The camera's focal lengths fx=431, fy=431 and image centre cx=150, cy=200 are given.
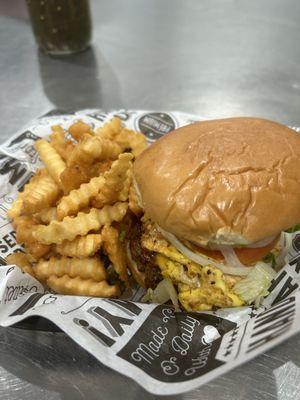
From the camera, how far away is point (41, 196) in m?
1.70

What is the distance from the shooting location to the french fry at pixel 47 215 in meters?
1.75

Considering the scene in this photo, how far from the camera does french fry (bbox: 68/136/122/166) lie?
1675 millimetres

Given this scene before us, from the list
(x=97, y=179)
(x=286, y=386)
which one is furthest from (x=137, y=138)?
(x=286, y=386)

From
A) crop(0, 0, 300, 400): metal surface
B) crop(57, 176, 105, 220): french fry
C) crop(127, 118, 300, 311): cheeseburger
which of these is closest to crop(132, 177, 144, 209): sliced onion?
crop(127, 118, 300, 311): cheeseburger

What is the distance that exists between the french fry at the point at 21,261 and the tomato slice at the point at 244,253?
657 millimetres

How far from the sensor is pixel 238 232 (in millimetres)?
1370

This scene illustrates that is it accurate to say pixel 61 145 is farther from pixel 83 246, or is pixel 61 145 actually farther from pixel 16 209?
pixel 83 246

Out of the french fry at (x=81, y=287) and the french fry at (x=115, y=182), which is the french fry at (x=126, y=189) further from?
the french fry at (x=81, y=287)

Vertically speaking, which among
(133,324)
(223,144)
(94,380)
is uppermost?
(223,144)

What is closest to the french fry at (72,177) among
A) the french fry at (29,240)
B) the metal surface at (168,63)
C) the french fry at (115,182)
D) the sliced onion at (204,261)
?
the french fry at (115,182)

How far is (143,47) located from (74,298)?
3.26 meters

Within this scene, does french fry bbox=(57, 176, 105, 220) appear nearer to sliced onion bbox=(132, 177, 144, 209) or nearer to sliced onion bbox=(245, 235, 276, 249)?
sliced onion bbox=(132, 177, 144, 209)

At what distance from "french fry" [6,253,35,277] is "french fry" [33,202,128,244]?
16 cm

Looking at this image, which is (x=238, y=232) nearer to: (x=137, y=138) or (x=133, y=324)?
(x=133, y=324)
